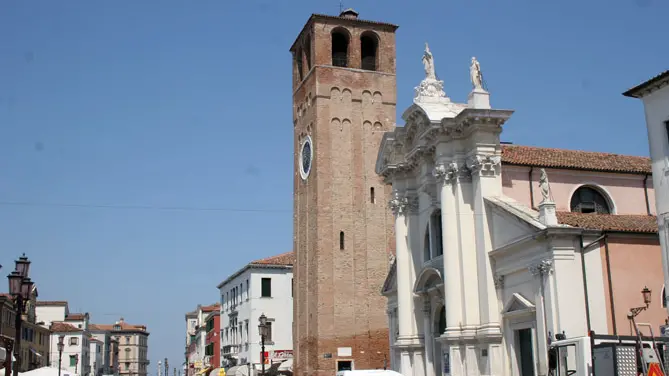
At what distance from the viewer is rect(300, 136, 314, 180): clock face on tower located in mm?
45656

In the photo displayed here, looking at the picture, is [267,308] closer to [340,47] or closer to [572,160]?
[340,47]

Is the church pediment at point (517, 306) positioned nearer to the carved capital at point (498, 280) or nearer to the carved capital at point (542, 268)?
the carved capital at point (498, 280)

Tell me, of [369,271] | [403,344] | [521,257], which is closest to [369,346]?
[369,271]

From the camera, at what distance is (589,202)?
29891mm

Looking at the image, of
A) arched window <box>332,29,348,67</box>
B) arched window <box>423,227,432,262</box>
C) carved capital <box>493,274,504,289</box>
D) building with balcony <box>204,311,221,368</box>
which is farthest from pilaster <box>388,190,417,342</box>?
building with balcony <box>204,311,221,368</box>

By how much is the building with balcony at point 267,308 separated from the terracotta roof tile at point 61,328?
28015 mm

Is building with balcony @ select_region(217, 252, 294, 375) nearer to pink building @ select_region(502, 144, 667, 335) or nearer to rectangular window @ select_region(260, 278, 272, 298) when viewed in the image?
rectangular window @ select_region(260, 278, 272, 298)

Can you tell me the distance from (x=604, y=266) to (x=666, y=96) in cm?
608

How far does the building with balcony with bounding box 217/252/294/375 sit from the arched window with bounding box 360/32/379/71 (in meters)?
14.0

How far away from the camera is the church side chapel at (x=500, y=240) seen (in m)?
24.0

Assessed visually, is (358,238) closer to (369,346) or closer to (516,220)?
(369,346)

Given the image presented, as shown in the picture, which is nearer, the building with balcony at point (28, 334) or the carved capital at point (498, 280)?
the carved capital at point (498, 280)

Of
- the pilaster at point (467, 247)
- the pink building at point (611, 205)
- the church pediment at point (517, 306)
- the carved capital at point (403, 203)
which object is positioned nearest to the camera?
the pink building at point (611, 205)

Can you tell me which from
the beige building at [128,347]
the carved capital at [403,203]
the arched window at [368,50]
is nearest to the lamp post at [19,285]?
the carved capital at [403,203]
